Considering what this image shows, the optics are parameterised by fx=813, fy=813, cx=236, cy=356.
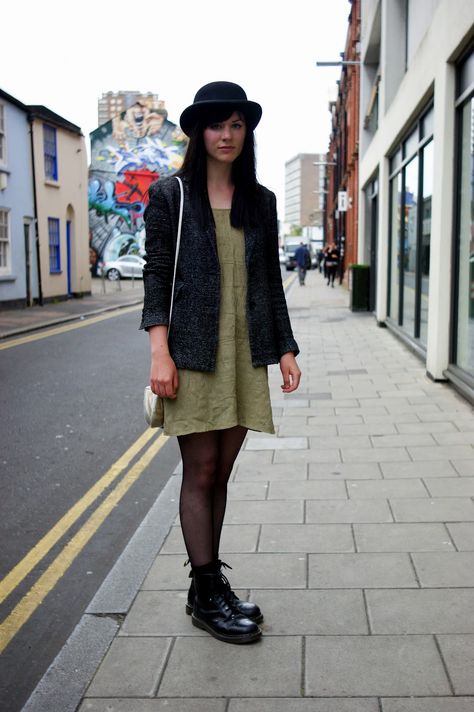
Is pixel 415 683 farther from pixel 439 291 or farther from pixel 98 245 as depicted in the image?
pixel 98 245

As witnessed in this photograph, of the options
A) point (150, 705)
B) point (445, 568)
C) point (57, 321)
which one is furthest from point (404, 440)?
point (57, 321)

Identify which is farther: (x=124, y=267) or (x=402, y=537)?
(x=124, y=267)

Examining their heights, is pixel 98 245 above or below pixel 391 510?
above

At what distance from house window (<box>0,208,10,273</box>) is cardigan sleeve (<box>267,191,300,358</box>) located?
1925 centimetres

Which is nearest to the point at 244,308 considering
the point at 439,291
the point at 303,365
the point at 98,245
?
the point at 439,291

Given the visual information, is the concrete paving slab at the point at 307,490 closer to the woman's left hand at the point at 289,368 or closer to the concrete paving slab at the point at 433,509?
the concrete paving slab at the point at 433,509

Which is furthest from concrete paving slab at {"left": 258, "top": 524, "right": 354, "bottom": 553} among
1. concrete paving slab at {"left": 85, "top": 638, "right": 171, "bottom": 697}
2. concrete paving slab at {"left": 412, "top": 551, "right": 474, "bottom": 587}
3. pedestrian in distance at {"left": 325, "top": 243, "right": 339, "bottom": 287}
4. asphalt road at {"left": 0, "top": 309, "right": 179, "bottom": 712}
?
pedestrian in distance at {"left": 325, "top": 243, "right": 339, "bottom": 287}

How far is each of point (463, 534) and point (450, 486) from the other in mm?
889

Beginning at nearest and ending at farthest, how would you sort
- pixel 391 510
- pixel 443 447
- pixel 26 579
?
pixel 26 579 → pixel 391 510 → pixel 443 447

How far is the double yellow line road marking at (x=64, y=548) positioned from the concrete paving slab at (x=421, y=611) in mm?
1517

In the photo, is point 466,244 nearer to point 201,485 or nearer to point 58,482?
point 58,482

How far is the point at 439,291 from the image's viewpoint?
9.00 meters

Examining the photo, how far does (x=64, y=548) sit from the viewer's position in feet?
14.5

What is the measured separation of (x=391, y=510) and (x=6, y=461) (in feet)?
10.2
